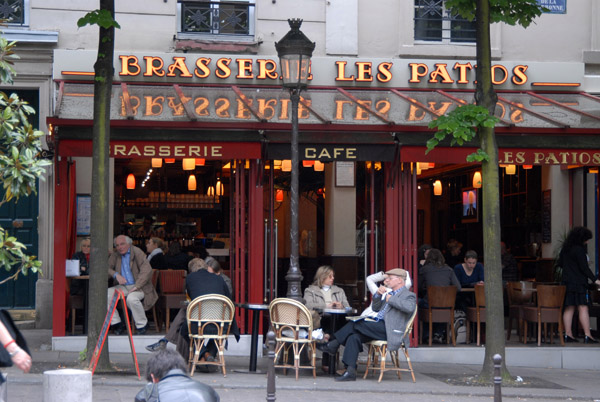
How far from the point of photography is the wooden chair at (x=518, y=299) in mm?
15562

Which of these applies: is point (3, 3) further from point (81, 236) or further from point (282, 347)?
point (282, 347)

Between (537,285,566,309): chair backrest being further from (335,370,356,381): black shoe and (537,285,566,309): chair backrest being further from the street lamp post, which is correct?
the street lamp post

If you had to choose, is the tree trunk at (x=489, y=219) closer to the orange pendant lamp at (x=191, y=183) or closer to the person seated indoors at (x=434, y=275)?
the person seated indoors at (x=434, y=275)

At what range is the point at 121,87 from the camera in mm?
15484

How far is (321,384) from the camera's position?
11.8m

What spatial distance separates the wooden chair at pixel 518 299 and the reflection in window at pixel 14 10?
9.55 metres

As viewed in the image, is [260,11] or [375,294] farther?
[260,11]

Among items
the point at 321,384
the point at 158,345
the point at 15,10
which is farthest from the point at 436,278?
the point at 15,10

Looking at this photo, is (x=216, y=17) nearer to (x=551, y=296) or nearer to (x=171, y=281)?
(x=171, y=281)

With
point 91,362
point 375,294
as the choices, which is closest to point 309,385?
point 375,294

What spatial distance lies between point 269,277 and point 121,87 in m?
3.96

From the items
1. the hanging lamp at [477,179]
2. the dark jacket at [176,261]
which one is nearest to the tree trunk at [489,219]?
the dark jacket at [176,261]

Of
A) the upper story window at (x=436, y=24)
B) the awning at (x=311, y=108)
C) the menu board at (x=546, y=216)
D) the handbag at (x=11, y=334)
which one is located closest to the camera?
the handbag at (x=11, y=334)

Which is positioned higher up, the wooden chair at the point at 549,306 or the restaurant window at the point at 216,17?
the restaurant window at the point at 216,17
